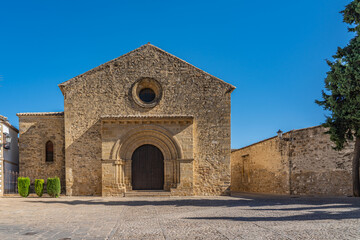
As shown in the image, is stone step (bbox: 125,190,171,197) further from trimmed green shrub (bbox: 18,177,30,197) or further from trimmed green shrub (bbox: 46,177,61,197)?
trimmed green shrub (bbox: 18,177,30,197)

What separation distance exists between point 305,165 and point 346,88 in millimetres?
6557

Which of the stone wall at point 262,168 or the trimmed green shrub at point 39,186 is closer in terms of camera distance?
the trimmed green shrub at point 39,186

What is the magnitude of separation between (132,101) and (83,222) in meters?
10.7

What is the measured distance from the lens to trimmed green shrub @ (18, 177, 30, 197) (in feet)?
57.8

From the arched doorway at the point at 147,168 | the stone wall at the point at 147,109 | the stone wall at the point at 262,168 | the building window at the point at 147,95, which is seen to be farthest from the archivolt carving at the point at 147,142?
the stone wall at the point at 262,168

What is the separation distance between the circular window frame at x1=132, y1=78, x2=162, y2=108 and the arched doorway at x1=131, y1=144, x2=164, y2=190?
223 centimetres

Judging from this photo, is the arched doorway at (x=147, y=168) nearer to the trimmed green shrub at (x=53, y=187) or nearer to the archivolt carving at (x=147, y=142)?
the archivolt carving at (x=147, y=142)

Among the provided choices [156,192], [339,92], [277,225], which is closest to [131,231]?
[277,225]

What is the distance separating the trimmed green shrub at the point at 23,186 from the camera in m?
17.6

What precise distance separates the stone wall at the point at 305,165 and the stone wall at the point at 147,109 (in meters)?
3.31

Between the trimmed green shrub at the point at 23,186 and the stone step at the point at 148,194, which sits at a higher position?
the trimmed green shrub at the point at 23,186

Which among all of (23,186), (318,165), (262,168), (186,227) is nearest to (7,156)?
(23,186)

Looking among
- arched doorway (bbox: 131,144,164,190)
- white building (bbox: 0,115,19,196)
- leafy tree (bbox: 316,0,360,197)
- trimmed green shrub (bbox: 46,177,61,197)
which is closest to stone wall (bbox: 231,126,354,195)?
leafy tree (bbox: 316,0,360,197)

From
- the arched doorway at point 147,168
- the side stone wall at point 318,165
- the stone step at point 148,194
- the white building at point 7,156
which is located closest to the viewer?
the side stone wall at point 318,165
